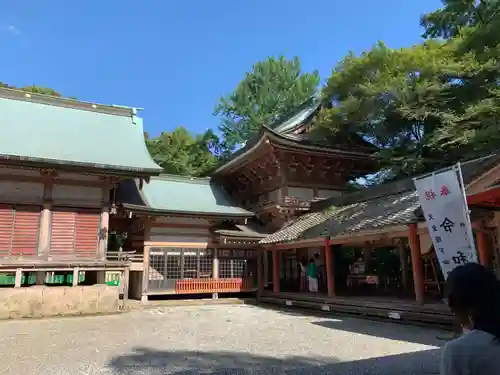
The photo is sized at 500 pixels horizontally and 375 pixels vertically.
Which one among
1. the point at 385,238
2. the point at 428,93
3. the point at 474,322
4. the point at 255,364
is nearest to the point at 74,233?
the point at 255,364

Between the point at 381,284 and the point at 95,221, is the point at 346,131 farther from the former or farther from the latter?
the point at 95,221

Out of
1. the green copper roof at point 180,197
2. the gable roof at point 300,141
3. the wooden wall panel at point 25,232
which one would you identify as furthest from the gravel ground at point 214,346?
the gable roof at point 300,141

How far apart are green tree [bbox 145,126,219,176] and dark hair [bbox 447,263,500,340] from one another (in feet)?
80.5

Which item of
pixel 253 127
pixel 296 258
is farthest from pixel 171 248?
pixel 253 127

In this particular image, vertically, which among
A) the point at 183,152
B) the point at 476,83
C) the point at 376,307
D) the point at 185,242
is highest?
the point at 183,152

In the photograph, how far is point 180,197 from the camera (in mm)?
17688

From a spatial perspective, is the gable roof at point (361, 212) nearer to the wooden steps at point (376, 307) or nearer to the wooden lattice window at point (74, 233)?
the wooden steps at point (376, 307)

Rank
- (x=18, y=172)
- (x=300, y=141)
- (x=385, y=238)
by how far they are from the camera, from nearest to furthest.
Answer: (x=385, y=238), (x=18, y=172), (x=300, y=141)

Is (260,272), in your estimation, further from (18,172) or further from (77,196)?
(18,172)

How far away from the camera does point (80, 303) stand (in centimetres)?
1211

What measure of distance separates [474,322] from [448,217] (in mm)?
5117

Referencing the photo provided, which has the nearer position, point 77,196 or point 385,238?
point 385,238

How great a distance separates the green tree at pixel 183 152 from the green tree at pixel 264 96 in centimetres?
276

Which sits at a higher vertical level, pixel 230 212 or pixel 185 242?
pixel 230 212
